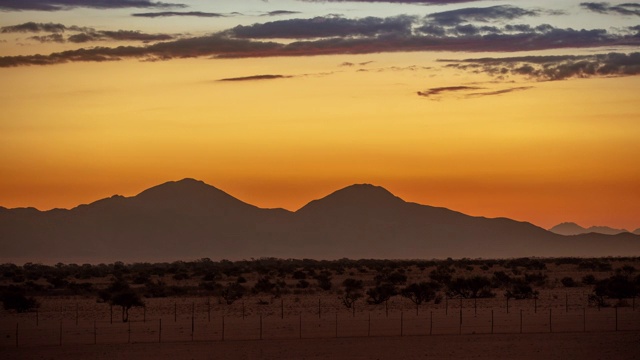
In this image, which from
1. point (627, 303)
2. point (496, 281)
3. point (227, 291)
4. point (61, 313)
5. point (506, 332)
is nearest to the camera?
point (506, 332)

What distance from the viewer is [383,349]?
49688mm

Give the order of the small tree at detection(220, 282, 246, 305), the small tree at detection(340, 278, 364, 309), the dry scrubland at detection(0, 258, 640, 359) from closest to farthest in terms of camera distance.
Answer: the dry scrubland at detection(0, 258, 640, 359)
the small tree at detection(340, 278, 364, 309)
the small tree at detection(220, 282, 246, 305)

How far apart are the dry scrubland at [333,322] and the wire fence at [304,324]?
0.20 ft

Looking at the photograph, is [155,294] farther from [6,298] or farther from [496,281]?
[496,281]

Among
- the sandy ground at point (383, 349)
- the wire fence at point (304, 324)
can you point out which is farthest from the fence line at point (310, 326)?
the sandy ground at point (383, 349)

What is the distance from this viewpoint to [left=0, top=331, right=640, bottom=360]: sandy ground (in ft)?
156

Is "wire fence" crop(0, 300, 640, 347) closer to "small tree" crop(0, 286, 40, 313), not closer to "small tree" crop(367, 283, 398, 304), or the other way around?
"small tree" crop(0, 286, 40, 313)

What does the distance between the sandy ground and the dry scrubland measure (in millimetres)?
52

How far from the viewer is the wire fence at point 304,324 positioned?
53.8 metres

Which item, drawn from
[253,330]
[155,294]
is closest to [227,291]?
[155,294]

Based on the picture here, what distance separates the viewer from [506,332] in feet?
180

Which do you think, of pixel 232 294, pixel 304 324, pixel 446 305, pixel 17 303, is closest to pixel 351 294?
pixel 446 305

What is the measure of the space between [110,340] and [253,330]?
7.79 meters

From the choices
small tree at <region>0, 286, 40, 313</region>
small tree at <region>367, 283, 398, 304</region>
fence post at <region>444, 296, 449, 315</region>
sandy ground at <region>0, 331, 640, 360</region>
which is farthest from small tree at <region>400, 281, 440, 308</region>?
small tree at <region>0, 286, 40, 313</region>
